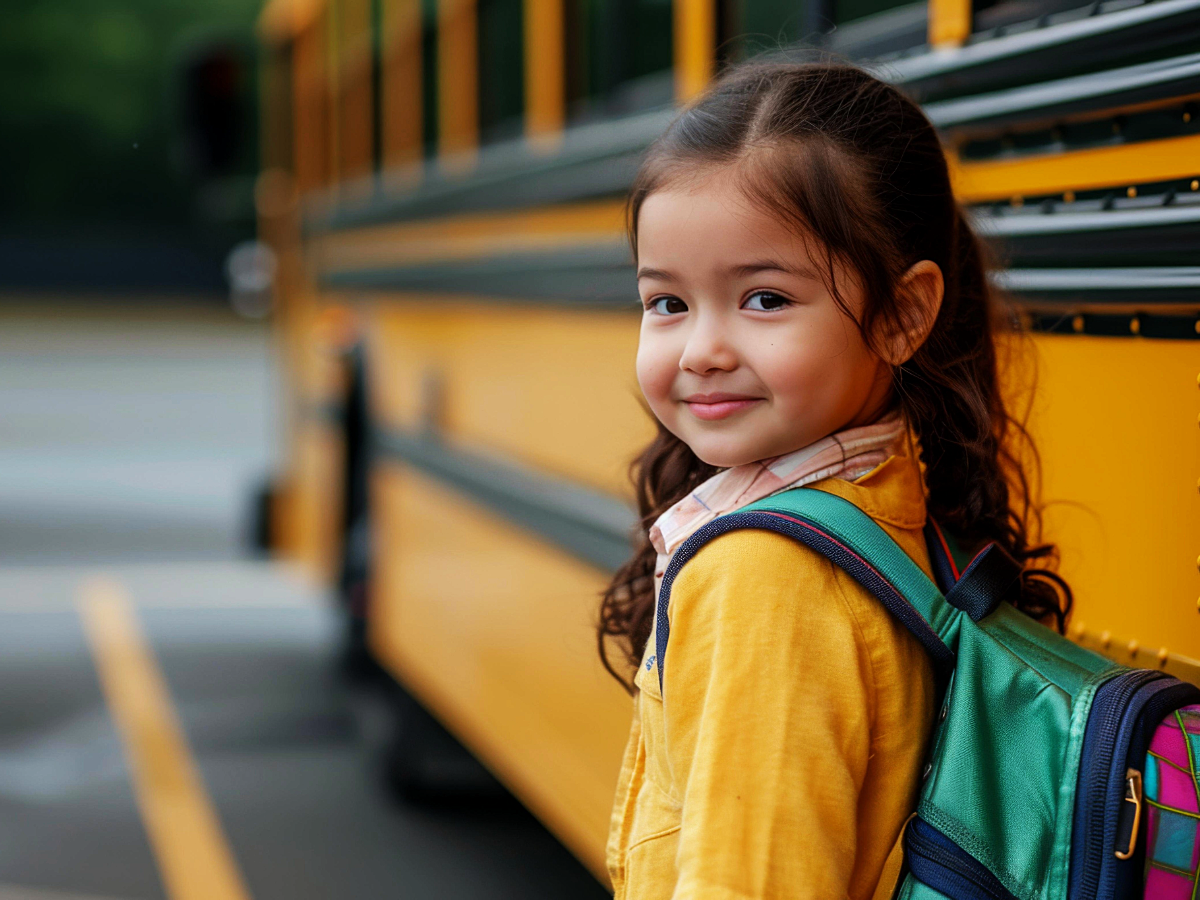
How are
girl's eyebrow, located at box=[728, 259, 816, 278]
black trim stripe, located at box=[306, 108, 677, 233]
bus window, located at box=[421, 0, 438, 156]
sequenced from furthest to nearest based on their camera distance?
bus window, located at box=[421, 0, 438, 156]
black trim stripe, located at box=[306, 108, 677, 233]
girl's eyebrow, located at box=[728, 259, 816, 278]

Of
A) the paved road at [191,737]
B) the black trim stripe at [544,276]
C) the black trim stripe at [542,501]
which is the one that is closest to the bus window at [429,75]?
the black trim stripe at [544,276]

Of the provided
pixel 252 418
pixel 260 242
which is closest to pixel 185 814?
pixel 260 242

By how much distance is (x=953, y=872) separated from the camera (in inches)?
36.8

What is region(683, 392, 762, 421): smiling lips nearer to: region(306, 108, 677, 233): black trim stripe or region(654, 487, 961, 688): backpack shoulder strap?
region(654, 487, 961, 688): backpack shoulder strap

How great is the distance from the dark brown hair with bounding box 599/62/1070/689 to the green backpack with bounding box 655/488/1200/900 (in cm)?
15

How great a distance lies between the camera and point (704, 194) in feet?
3.36

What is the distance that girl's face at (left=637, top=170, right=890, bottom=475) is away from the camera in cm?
101

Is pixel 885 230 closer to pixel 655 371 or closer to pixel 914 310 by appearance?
pixel 914 310

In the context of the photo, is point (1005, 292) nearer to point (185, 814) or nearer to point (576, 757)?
point (576, 757)

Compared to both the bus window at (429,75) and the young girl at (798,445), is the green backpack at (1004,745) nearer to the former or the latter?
the young girl at (798,445)

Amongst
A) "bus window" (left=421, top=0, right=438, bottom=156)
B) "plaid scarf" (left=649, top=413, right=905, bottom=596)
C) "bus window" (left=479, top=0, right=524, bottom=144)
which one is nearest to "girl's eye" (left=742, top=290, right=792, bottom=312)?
"plaid scarf" (left=649, top=413, right=905, bottom=596)

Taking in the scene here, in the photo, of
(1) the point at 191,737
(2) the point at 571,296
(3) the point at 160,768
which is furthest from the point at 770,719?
(1) the point at 191,737

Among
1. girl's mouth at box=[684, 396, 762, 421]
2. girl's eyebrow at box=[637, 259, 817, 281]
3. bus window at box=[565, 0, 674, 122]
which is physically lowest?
girl's mouth at box=[684, 396, 762, 421]

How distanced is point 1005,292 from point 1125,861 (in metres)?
0.54
